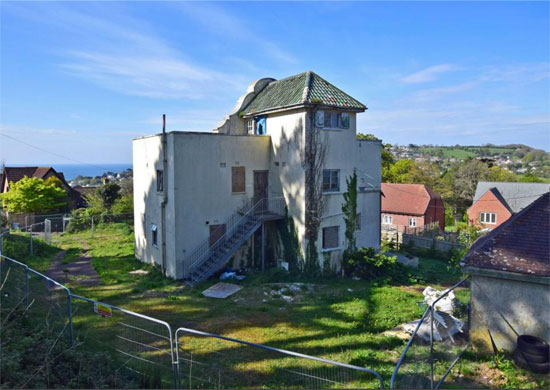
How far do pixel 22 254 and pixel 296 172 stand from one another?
615 inches

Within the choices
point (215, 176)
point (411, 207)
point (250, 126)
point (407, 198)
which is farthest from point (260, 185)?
point (407, 198)

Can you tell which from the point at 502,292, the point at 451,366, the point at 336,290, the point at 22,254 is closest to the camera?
the point at 451,366

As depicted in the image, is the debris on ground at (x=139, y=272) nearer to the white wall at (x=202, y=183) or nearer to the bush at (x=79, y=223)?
the white wall at (x=202, y=183)

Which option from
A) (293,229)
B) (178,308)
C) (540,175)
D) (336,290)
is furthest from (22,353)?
(540,175)

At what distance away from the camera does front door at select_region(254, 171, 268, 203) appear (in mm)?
19891

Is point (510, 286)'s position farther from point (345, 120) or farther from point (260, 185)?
point (260, 185)

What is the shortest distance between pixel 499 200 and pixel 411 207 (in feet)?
36.7

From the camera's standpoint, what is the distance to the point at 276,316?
12.8 meters

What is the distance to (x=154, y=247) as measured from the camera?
64.2 feet

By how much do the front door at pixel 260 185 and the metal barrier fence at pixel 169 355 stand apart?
9.72 metres

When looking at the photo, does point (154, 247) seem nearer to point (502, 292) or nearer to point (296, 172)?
point (296, 172)

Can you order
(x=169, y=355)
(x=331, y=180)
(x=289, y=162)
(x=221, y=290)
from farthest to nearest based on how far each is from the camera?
(x=331, y=180), (x=289, y=162), (x=221, y=290), (x=169, y=355)

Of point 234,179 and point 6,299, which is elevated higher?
point 234,179

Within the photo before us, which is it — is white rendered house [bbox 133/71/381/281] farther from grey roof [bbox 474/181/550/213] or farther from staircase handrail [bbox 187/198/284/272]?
grey roof [bbox 474/181/550/213]
